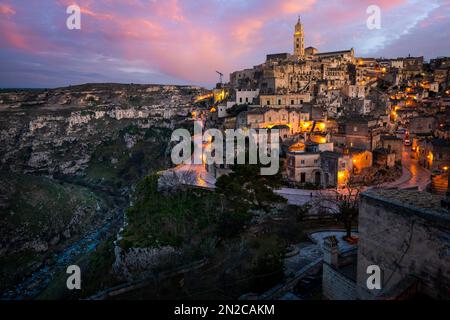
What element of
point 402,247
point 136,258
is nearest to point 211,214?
point 136,258

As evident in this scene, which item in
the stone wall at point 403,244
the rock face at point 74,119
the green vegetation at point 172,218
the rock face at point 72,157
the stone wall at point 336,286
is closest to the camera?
the stone wall at point 403,244

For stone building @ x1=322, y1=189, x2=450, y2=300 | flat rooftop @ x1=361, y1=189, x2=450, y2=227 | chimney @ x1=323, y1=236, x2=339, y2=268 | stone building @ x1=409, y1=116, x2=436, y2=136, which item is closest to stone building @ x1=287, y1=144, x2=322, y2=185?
chimney @ x1=323, y1=236, x2=339, y2=268

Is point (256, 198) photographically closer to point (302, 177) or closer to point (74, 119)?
point (302, 177)

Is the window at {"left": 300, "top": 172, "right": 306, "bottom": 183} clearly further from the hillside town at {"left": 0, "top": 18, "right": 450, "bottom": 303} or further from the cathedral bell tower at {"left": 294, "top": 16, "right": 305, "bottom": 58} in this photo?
the cathedral bell tower at {"left": 294, "top": 16, "right": 305, "bottom": 58}

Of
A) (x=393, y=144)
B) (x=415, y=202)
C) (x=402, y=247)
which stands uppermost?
(x=393, y=144)

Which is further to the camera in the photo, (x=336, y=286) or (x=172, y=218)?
(x=172, y=218)

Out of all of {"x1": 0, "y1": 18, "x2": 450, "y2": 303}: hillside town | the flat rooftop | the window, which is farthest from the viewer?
the window

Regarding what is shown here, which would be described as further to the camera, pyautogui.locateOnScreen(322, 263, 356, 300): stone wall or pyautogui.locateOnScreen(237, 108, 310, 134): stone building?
pyautogui.locateOnScreen(237, 108, 310, 134): stone building

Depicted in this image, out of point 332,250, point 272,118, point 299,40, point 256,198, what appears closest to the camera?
point 332,250

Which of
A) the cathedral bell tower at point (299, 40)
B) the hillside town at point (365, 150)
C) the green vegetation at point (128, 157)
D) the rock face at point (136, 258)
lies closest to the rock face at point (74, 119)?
the green vegetation at point (128, 157)

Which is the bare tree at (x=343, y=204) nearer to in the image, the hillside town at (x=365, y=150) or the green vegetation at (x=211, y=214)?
the hillside town at (x=365, y=150)
